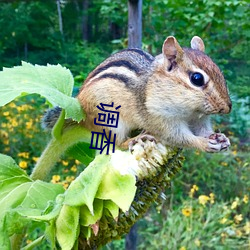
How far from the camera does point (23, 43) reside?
4328mm

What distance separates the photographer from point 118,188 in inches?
21.8

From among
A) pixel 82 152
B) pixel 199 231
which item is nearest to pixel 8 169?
pixel 82 152

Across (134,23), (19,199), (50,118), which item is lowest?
(19,199)

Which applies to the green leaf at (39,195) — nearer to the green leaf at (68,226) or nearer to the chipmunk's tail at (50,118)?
the green leaf at (68,226)

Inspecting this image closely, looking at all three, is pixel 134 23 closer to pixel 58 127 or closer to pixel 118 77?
pixel 118 77

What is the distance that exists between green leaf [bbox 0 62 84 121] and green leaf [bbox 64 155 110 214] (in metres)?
0.13

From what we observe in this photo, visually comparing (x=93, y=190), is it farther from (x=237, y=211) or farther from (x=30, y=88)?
(x=237, y=211)

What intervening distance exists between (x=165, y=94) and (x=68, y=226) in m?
0.39

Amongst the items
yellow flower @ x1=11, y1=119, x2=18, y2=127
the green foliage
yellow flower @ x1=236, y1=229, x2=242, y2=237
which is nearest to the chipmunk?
the green foliage

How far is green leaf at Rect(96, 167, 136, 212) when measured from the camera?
545 mm

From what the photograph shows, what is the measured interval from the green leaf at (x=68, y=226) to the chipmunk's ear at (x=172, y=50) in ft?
1.25

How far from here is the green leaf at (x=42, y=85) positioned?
66cm

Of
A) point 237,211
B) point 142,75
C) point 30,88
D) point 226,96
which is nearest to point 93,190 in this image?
point 30,88

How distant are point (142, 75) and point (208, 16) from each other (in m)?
1.28
